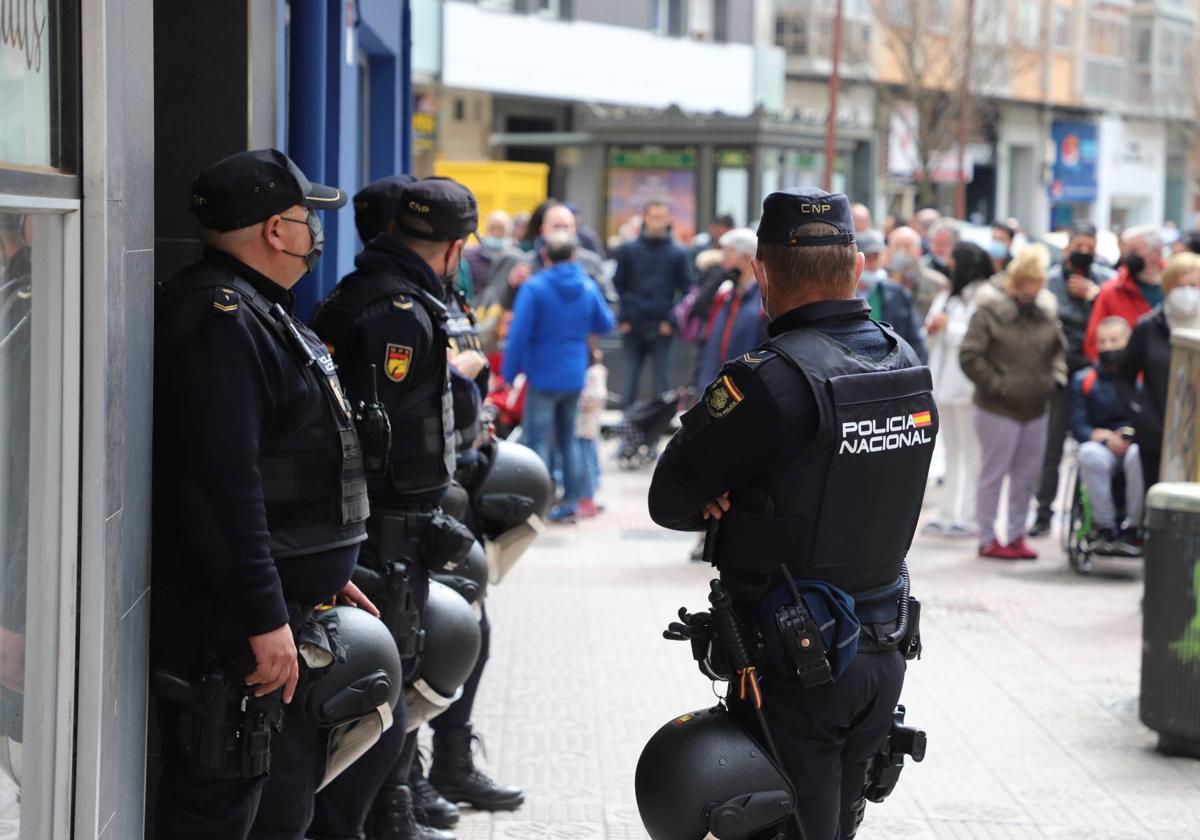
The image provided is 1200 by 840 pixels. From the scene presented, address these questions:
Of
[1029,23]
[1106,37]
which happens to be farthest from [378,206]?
[1106,37]

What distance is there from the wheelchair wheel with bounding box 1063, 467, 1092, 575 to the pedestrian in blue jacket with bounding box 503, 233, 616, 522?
123 inches

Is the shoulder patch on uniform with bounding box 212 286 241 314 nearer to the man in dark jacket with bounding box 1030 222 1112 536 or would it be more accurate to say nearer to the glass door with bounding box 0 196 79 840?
the glass door with bounding box 0 196 79 840

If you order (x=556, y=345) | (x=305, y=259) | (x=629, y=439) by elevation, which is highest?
(x=305, y=259)

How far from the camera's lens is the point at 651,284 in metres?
14.4

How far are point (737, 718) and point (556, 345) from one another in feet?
23.8

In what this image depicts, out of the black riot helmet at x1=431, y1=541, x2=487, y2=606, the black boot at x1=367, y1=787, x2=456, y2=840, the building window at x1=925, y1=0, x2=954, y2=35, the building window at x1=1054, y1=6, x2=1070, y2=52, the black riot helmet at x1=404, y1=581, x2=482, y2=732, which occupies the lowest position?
the black boot at x1=367, y1=787, x2=456, y2=840

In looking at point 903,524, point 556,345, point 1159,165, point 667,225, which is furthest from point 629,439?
point 1159,165

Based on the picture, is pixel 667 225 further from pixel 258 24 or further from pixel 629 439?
pixel 258 24

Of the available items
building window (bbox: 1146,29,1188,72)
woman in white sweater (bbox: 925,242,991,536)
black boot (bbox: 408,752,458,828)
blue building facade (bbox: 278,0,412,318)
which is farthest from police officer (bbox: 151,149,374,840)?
building window (bbox: 1146,29,1188,72)

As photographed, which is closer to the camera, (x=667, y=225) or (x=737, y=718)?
(x=737, y=718)

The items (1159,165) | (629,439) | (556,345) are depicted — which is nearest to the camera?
(556,345)

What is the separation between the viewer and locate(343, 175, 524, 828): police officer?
198 inches

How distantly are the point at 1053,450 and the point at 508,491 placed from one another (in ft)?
→ 21.7

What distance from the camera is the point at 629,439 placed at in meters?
13.8
